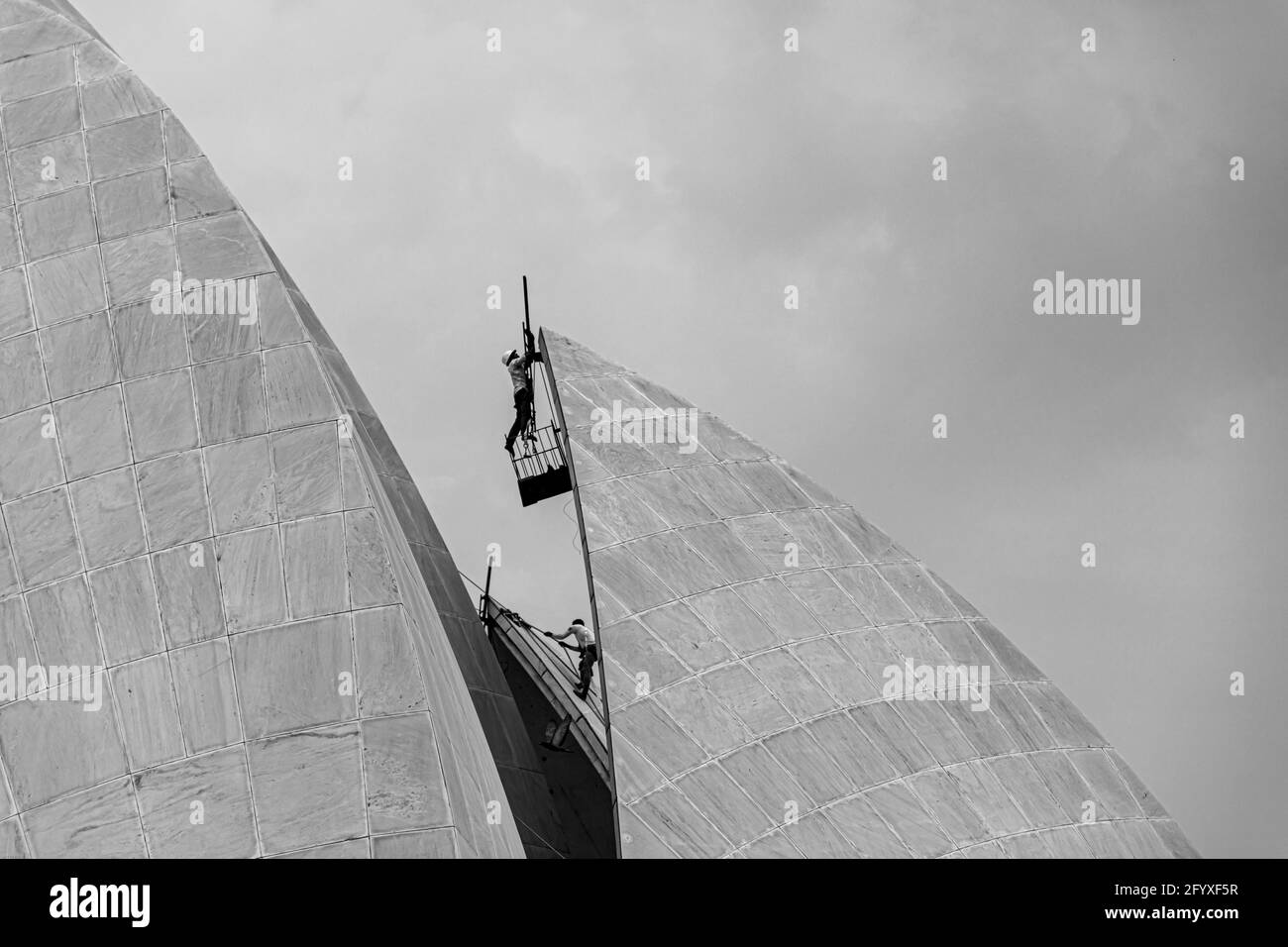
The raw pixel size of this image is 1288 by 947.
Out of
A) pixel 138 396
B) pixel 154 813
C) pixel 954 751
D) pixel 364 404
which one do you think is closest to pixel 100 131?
pixel 138 396

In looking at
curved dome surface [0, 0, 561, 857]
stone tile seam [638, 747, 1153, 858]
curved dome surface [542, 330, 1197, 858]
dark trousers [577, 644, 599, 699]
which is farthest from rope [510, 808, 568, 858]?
stone tile seam [638, 747, 1153, 858]

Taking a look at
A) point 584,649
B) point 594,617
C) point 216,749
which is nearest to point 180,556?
point 216,749

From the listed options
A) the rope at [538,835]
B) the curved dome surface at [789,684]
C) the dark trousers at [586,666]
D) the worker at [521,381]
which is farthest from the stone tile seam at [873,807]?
the worker at [521,381]

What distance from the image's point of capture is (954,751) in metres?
19.8

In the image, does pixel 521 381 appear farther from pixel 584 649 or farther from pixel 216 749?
pixel 216 749

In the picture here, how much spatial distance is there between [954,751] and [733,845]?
4.14 metres

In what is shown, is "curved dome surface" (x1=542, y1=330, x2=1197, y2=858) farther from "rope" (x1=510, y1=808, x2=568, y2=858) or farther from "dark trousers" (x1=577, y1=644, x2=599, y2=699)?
"rope" (x1=510, y1=808, x2=568, y2=858)

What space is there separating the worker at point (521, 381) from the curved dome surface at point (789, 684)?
3.56 feet

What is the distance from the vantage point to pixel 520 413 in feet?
81.0

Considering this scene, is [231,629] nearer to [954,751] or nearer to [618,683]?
[618,683]

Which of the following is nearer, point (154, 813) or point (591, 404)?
point (154, 813)

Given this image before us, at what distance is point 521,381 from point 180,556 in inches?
363

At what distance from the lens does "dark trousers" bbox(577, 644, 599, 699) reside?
2267 cm

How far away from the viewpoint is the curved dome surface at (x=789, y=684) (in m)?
18.0
